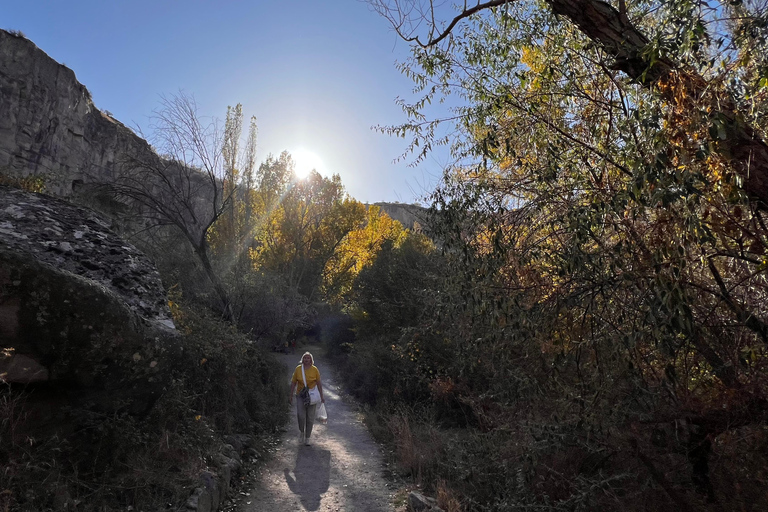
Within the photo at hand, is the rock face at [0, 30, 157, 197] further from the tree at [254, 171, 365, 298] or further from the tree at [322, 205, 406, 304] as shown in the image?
the tree at [322, 205, 406, 304]

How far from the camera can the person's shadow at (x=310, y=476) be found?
6.21 meters

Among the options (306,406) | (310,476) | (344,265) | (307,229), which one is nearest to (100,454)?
(310,476)

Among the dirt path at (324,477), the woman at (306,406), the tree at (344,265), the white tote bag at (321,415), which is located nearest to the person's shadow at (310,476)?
the dirt path at (324,477)

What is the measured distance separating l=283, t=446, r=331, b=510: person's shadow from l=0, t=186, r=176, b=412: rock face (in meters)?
2.67

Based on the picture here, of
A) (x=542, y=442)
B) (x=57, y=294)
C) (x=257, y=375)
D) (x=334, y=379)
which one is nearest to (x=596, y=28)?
(x=542, y=442)

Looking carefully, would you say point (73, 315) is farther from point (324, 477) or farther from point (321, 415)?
point (321, 415)

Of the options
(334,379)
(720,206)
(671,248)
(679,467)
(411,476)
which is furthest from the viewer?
(334,379)

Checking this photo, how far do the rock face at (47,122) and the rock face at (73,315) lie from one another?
12.5m

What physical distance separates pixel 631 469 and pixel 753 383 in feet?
4.55

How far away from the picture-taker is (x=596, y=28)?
132 inches

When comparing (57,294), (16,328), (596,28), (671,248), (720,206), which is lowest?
(16,328)

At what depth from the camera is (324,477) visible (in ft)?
23.2

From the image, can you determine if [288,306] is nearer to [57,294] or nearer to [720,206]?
[57,294]

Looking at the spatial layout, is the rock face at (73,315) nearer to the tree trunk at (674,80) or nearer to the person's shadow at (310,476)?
the person's shadow at (310,476)
